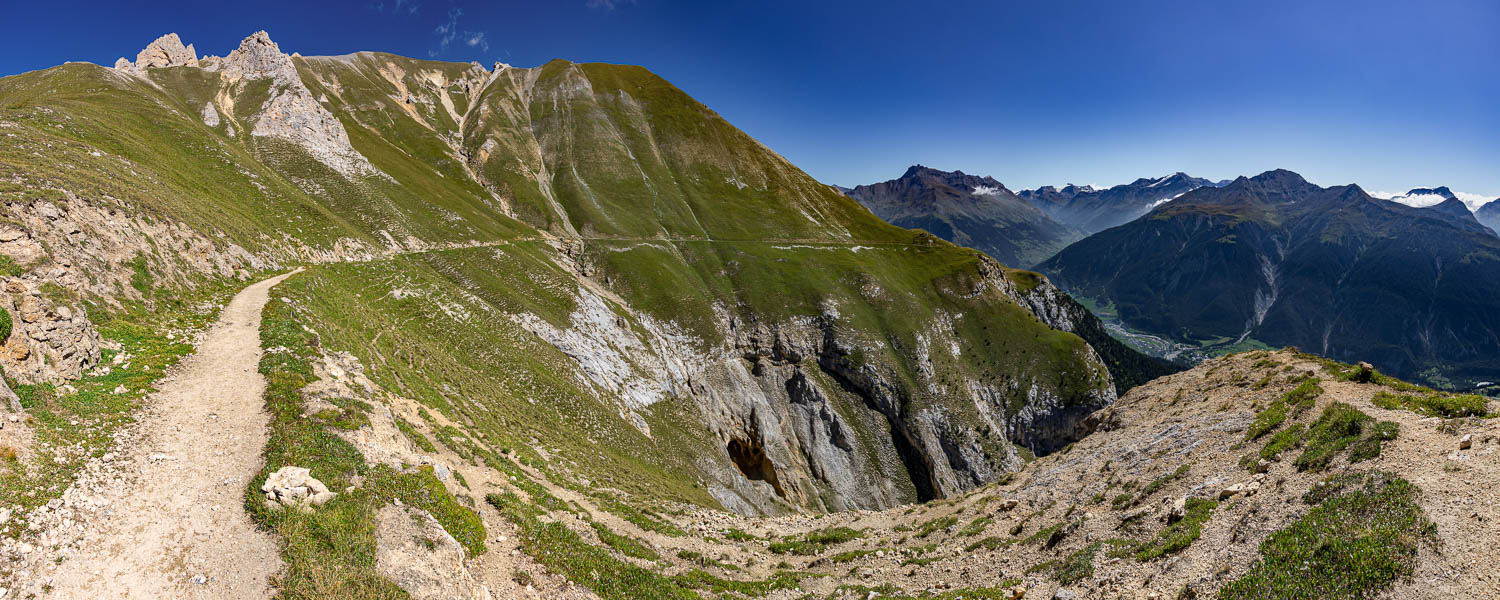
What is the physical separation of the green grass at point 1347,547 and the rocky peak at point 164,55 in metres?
170

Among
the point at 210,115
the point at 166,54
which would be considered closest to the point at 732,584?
the point at 210,115

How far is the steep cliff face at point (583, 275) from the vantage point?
3472 cm

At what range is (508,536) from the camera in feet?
53.2

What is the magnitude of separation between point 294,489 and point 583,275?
71.9 meters

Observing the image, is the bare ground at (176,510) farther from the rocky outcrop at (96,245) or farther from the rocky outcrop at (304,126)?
the rocky outcrop at (304,126)

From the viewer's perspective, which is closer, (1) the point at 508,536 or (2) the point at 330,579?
(2) the point at 330,579

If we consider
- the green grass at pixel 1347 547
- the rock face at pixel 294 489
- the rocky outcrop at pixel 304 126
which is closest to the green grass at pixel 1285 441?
the green grass at pixel 1347 547

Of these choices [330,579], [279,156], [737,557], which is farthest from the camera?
[279,156]

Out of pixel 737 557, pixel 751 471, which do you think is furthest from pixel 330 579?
pixel 751 471

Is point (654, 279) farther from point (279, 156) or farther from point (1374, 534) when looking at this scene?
point (1374, 534)

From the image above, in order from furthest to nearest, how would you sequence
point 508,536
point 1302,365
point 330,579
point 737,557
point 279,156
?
A: point 279,156
point 1302,365
point 737,557
point 508,536
point 330,579

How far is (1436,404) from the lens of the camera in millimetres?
16719

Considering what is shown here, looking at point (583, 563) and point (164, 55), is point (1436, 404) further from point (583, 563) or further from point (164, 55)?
point (164, 55)

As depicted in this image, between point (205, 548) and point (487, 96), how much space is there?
171m
